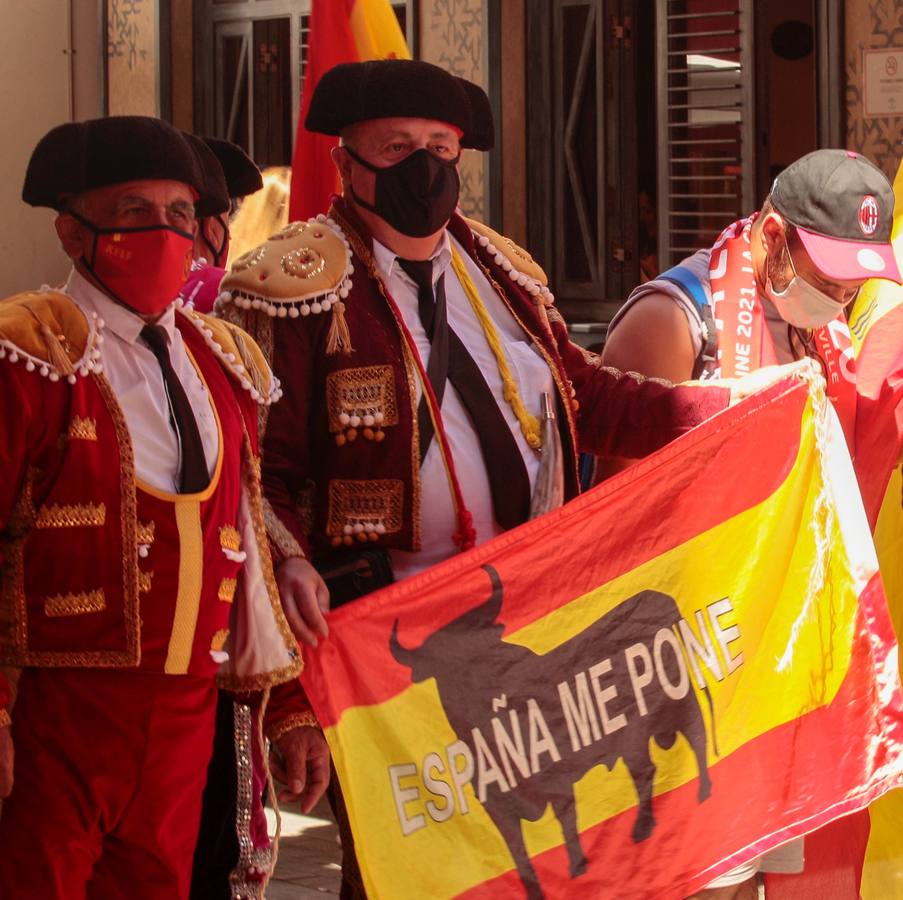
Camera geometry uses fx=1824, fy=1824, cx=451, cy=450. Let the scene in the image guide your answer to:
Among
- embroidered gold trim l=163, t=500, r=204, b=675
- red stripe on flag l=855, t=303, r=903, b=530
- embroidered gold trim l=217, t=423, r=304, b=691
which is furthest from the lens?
red stripe on flag l=855, t=303, r=903, b=530

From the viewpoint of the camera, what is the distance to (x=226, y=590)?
303 cm

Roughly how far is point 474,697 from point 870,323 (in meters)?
1.87

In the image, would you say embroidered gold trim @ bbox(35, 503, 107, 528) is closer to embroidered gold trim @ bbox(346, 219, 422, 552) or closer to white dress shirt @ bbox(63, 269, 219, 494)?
white dress shirt @ bbox(63, 269, 219, 494)

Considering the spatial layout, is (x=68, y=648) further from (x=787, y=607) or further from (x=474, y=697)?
(x=787, y=607)

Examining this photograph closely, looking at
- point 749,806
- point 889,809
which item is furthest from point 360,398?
point 889,809

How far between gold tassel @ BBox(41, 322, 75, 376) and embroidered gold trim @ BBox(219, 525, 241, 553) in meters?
0.38

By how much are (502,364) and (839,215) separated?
96 centimetres

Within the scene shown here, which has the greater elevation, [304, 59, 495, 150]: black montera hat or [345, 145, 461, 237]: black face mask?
[304, 59, 495, 150]: black montera hat

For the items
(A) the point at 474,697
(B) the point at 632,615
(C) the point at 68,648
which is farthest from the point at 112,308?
(B) the point at 632,615

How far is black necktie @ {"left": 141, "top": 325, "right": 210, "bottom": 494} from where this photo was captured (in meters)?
2.99

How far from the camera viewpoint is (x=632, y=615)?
3.62 meters

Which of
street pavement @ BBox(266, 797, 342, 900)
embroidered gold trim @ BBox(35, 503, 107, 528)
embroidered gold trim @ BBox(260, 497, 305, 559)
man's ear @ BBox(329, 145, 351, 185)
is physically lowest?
street pavement @ BBox(266, 797, 342, 900)

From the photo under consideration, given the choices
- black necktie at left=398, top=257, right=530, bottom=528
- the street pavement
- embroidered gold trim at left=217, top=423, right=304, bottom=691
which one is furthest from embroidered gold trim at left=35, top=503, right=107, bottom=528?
the street pavement

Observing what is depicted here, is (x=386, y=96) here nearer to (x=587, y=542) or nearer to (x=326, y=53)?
(x=587, y=542)
